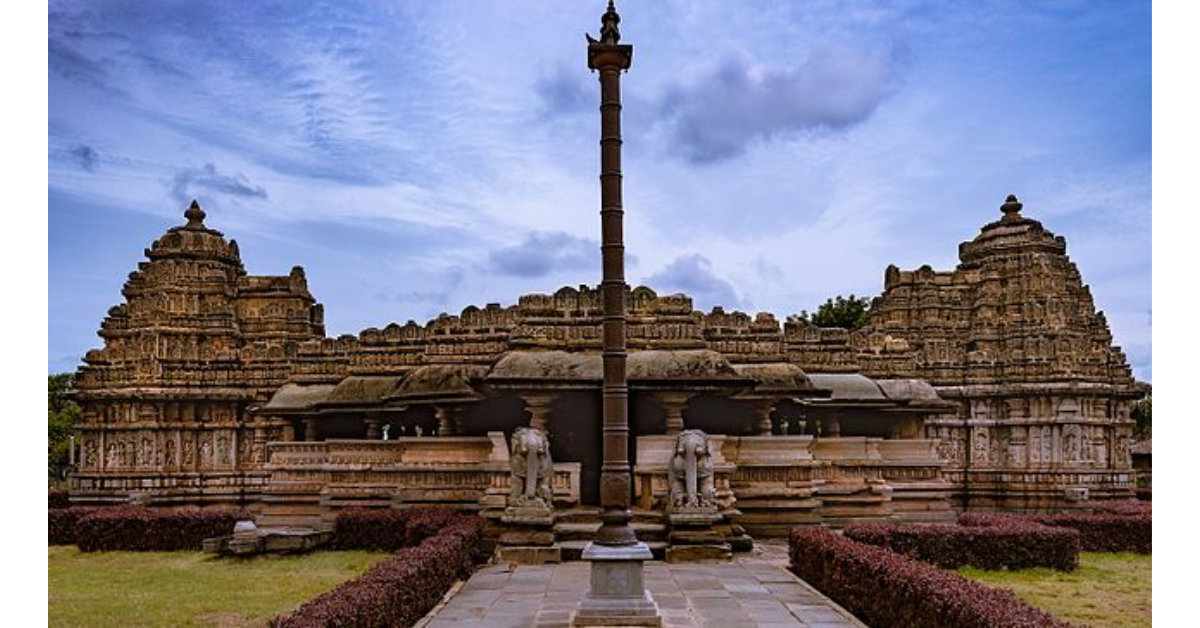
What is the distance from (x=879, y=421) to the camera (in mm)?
25297

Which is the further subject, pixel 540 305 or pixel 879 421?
pixel 879 421

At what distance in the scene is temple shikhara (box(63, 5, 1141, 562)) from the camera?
17.1 m

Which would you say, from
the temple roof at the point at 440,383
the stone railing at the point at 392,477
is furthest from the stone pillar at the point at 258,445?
the temple roof at the point at 440,383

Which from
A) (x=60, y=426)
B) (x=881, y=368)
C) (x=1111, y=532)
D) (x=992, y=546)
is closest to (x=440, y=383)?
(x=992, y=546)

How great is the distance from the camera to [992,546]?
54.1 ft

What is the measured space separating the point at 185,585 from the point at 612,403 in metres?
7.99

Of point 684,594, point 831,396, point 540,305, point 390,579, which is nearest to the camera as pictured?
point 390,579

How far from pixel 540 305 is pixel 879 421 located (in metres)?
9.42

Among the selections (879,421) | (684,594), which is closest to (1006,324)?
(879,421)

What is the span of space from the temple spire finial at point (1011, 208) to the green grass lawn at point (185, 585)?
20.6 m

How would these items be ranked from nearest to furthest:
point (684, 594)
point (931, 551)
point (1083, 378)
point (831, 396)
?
point (684, 594), point (931, 551), point (831, 396), point (1083, 378)

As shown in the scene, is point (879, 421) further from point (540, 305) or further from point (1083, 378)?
point (540, 305)

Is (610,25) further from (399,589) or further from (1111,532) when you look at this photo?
(1111,532)

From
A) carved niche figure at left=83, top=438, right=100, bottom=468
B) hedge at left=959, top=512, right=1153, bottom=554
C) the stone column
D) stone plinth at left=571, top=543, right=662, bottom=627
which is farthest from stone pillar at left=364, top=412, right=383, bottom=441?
stone plinth at left=571, top=543, right=662, bottom=627
